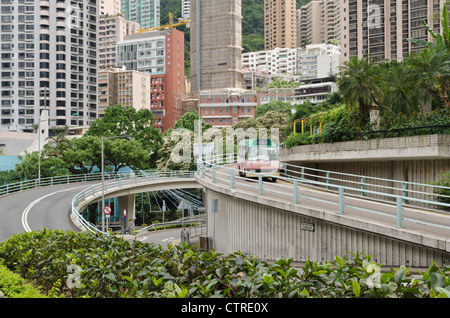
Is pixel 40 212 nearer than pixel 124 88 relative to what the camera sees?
Yes

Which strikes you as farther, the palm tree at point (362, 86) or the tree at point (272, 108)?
the tree at point (272, 108)

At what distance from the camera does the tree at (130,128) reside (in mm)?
73875

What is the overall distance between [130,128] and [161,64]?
298 feet

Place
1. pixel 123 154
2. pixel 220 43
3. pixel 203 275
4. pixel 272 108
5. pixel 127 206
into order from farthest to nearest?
pixel 220 43, pixel 272 108, pixel 123 154, pixel 127 206, pixel 203 275

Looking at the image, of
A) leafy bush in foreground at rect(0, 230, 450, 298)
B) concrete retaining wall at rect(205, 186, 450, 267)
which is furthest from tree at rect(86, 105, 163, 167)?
leafy bush in foreground at rect(0, 230, 450, 298)

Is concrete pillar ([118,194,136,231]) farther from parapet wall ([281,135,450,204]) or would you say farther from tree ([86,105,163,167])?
parapet wall ([281,135,450,204])

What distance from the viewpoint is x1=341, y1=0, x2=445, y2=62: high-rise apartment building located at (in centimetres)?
10669

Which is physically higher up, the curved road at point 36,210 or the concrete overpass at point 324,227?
→ the concrete overpass at point 324,227

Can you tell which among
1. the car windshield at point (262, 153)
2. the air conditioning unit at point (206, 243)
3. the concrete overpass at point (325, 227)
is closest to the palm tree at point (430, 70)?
the car windshield at point (262, 153)

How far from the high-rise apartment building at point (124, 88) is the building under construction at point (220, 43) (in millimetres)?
16038

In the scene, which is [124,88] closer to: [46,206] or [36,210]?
[46,206]

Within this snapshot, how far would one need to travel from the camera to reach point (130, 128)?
2972 inches

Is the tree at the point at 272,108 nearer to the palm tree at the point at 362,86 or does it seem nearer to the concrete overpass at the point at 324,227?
the palm tree at the point at 362,86

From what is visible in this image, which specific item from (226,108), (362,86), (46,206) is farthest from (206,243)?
(226,108)
